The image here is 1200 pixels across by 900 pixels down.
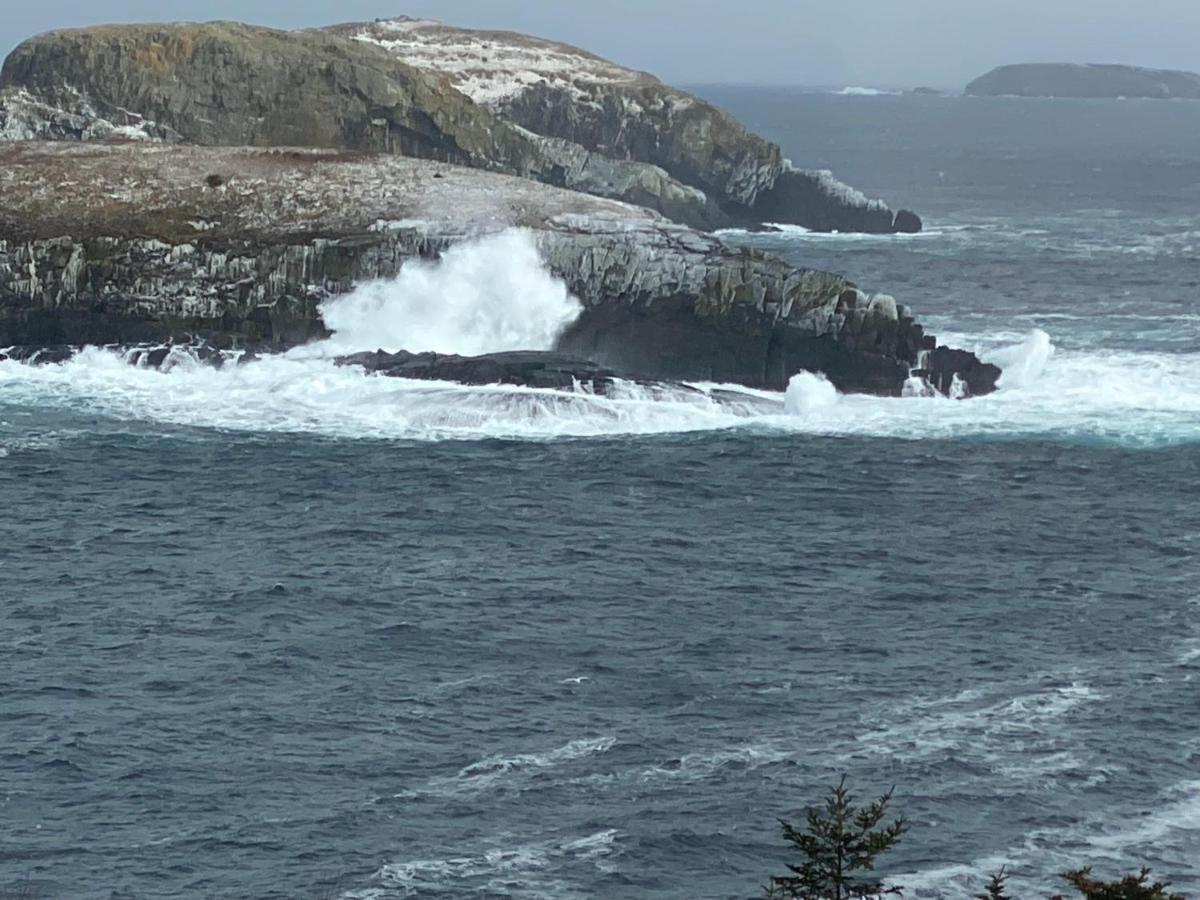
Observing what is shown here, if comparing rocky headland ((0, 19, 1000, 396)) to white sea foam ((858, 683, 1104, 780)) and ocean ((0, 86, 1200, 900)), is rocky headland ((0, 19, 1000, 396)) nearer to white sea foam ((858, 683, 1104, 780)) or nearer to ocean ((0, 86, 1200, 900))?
ocean ((0, 86, 1200, 900))

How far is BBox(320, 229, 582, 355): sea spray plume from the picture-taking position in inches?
3529

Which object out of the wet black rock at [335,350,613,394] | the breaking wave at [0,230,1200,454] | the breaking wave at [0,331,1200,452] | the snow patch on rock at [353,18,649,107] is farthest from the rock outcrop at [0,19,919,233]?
the wet black rock at [335,350,613,394]

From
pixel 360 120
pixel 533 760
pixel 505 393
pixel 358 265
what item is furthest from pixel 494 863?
pixel 360 120

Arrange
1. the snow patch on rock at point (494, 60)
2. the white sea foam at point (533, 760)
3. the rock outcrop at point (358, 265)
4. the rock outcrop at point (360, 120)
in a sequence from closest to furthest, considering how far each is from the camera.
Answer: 1. the white sea foam at point (533, 760)
2. the rock outcrop at point (358, 265)
3. the rock outcrop at point (360, 120)
4. the snow patch on rock at point (494, 60)

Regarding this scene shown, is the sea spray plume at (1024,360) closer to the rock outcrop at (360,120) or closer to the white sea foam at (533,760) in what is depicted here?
the white sea foam at (533,760)

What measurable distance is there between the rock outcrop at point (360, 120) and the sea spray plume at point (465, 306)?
42151mm

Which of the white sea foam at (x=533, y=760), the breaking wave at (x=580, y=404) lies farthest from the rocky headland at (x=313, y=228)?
A: the white sea foam at (x=533, y=760)

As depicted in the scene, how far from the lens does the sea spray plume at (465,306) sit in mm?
89625

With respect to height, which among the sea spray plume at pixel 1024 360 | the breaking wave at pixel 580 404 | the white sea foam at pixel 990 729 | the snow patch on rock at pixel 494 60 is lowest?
the white sea foam at pixel 990 729

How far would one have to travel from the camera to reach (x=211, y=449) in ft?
245

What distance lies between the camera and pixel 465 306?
9131 cm

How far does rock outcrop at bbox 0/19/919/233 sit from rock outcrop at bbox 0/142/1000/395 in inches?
1065

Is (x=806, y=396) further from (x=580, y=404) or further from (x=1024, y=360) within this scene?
(x=1024, y=360)

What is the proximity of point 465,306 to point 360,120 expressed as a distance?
4803 cm
